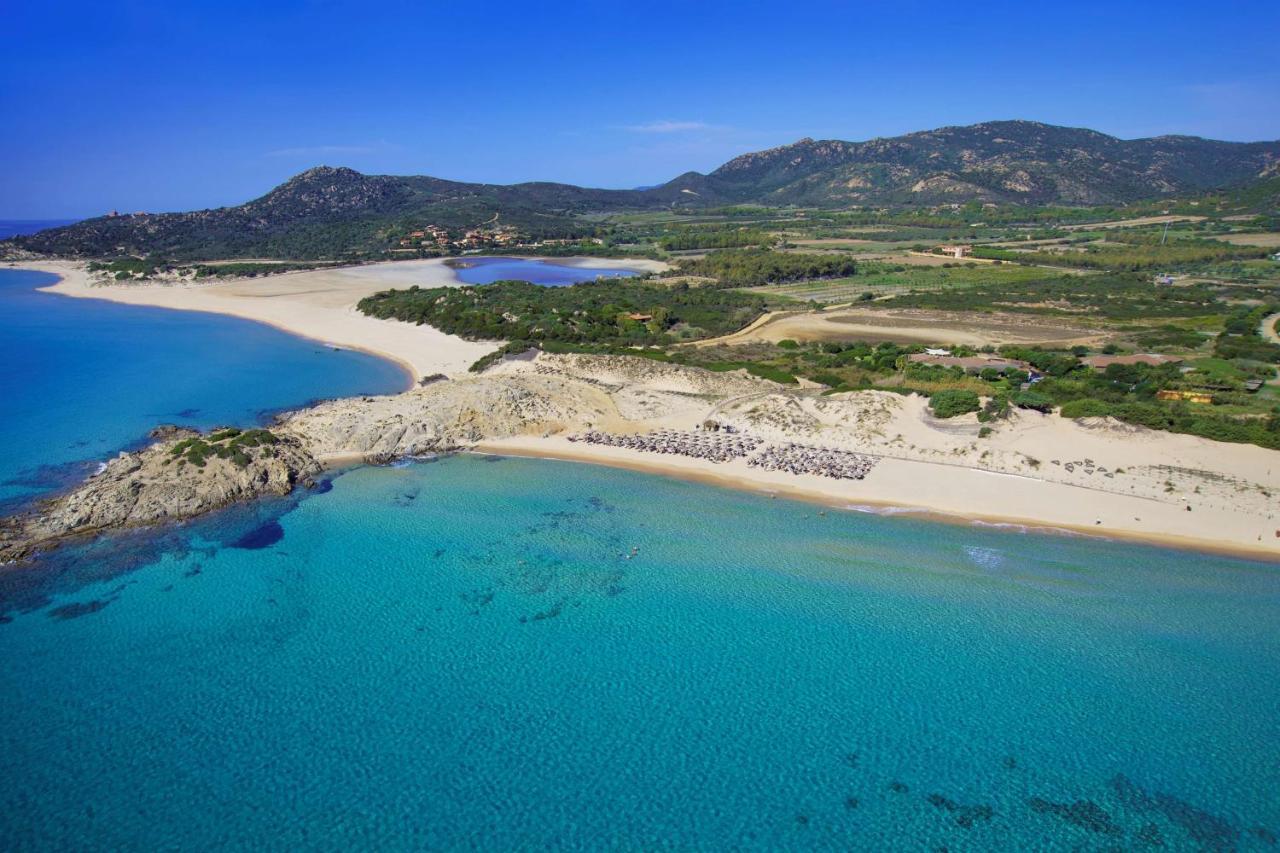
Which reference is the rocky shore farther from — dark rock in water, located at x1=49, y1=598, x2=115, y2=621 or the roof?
the roof

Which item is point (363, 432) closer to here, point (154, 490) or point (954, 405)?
point (154, 490)

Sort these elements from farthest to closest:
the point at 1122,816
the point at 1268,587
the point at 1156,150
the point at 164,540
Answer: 1. the point at 1156,150
2. the point at 164,540
3. the point at 1268,587
4. the point at 1122,816

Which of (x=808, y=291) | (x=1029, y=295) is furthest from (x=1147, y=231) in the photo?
(x=808, y=291)

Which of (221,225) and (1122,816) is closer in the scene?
(1122,816)

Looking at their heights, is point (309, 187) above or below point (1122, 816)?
above

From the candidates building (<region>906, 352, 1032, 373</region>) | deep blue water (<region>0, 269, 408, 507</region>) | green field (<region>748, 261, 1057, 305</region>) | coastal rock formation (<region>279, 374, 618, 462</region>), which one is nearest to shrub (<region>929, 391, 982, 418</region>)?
building (<region>906, 352, 1032, 373</region>)

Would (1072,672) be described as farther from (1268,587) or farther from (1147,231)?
(1147,231)

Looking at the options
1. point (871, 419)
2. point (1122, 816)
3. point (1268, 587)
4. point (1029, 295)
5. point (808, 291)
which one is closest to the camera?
point (1122, 816)

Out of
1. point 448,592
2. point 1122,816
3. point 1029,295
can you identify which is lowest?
point 1122,816
